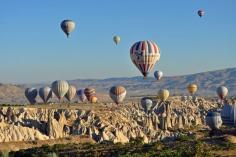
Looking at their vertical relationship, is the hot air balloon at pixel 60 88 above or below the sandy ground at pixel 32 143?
above

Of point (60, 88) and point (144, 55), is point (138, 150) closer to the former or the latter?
point (144, 55)

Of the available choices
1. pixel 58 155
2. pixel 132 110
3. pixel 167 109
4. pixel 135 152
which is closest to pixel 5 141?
pixel 58 155

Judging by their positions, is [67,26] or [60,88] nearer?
[67,26]

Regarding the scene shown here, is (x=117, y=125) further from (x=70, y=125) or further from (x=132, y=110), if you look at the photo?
(x=132, y=110)

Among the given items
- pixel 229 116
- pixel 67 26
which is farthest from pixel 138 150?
pixel 67 26

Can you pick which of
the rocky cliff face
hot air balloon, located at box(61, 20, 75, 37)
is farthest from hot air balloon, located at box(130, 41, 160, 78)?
hot air balloon, located at box(61, 20, 75, 37)

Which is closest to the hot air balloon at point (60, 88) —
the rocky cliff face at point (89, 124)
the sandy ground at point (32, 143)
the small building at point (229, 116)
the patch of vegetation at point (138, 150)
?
the rocky cliff face at point (89, 124)

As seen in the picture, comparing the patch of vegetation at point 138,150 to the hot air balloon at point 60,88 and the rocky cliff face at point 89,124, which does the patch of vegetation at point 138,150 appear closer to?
the rocky cliff face at point 89,124
